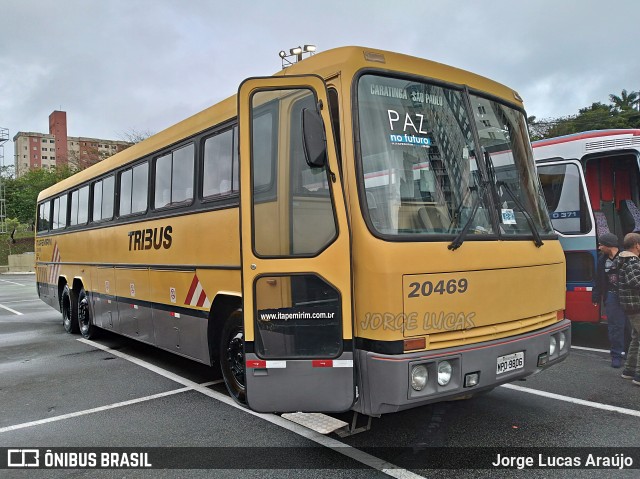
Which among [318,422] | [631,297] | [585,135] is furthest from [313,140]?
[585,135]

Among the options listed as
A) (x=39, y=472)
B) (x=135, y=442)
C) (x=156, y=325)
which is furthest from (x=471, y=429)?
(x=156, y=325)

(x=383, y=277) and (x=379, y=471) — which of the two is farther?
(x=379, y=471)

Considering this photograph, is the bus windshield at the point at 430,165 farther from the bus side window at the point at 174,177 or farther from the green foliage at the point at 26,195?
the green foliage at the point at 26,195

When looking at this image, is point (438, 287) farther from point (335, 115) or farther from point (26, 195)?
point (26, 195)

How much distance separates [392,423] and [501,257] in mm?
1846

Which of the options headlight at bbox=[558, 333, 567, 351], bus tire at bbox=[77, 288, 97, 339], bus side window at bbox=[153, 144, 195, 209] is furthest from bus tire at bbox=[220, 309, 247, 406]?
bus tire at bbox=[77, 288, 97, 339]

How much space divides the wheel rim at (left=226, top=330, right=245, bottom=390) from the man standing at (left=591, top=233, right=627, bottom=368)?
4.72 meters

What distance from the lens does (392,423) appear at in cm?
484

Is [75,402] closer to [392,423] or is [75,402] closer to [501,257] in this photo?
[392,423]

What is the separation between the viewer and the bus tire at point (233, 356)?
16.9 ft

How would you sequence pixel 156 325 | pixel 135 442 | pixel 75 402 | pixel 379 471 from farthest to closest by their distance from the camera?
pixel 156 325, pixel 75 402, pixel 135 442, pixel 379 471

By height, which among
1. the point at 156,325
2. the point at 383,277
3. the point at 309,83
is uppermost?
the point at 309,83

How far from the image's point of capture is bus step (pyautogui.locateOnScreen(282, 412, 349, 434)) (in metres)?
4.71

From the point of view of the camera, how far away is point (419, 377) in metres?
3.62
